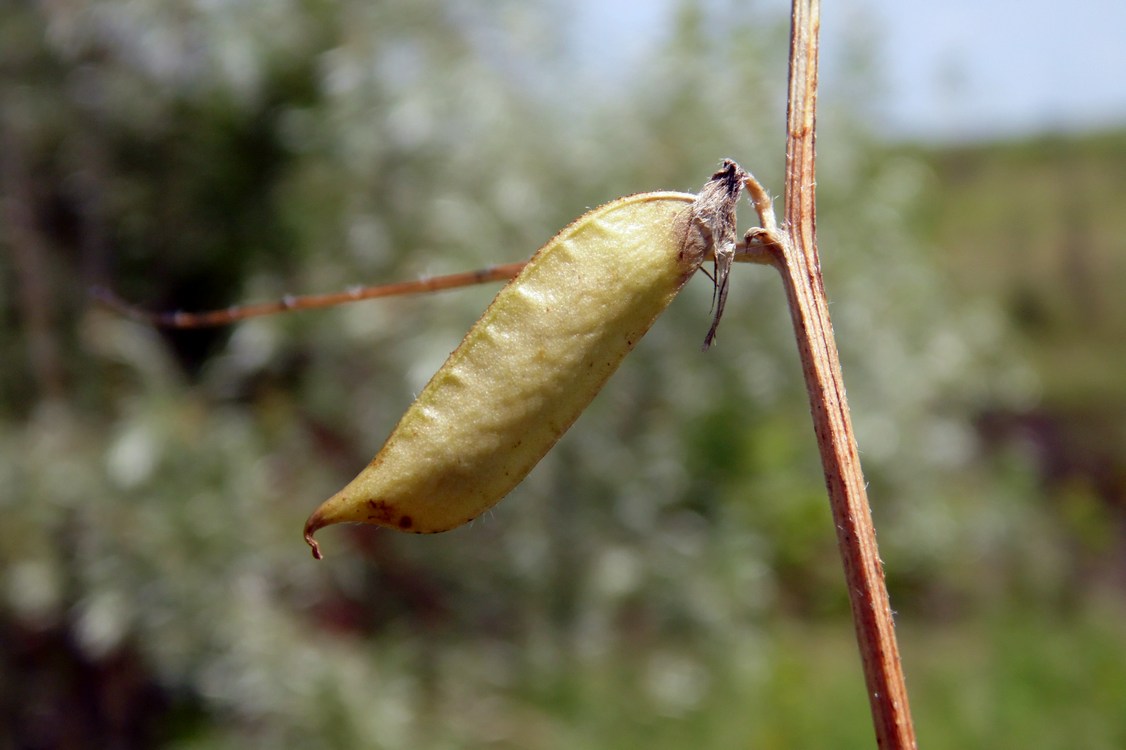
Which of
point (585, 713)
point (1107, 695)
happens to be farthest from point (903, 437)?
point (585, 713)

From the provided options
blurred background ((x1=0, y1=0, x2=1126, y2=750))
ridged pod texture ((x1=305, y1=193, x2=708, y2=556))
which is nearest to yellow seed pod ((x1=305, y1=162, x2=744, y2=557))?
ridged pod texture ((x1=305, y1=193, x2=708, y2=556))

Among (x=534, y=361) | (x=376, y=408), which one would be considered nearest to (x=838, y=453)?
(x=534, y=361)

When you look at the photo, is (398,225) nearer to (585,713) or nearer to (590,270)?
(585,713)

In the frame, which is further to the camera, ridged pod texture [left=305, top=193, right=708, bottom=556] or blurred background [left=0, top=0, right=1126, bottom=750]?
blurred background [left=0, top=0, right=1126, bottom=750]

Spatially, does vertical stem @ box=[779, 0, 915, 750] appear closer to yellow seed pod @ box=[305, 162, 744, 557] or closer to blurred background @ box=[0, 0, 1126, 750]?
yellow seed pod @ box=[305, 162, 744, 557]

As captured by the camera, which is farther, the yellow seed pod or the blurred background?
the blurred background

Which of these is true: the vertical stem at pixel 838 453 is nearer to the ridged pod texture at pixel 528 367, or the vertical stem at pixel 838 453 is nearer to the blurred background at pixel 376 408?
the ridged pod texture at pixel 528 367

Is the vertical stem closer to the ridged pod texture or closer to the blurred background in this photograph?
the ridged pod texture
